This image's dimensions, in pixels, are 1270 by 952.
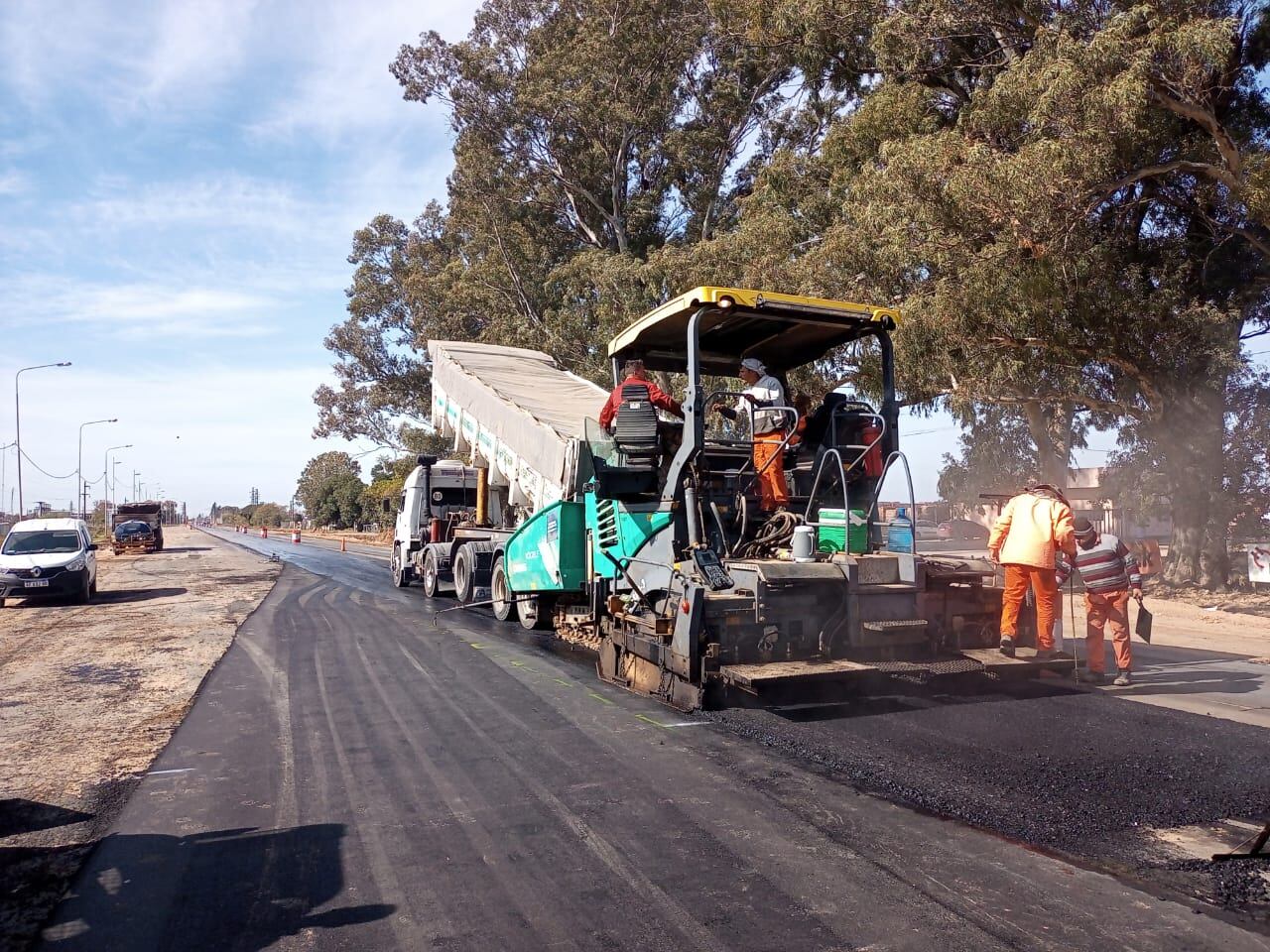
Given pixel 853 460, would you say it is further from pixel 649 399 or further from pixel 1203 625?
pixel 1203 625

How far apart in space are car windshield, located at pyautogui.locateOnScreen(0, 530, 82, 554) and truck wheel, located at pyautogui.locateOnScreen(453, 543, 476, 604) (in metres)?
8.02

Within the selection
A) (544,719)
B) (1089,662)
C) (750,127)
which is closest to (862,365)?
(1089,662)

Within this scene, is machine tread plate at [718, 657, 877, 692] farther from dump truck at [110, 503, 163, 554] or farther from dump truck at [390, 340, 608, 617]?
dump truck at [110, 503, 163, 554]

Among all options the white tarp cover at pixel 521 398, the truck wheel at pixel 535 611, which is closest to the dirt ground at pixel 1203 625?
the truck wheel at pixel 535 611

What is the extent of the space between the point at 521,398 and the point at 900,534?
6.70 meters

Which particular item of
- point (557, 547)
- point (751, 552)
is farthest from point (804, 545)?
point (557, 547)

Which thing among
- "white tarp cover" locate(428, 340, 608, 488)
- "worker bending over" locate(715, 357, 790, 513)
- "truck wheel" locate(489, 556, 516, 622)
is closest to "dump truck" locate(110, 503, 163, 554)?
"white tarp cover" locate(428, 340, 608, 488)

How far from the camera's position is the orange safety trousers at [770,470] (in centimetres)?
752

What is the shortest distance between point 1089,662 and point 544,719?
187 inches

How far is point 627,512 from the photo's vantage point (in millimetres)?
8117

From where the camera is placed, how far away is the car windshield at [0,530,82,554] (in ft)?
56.0

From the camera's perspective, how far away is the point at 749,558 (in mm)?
7316

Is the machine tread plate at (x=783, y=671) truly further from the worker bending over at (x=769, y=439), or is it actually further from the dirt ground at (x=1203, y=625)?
the dirt ground at (x=1203, y=625)

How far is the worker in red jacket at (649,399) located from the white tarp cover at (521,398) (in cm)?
70
